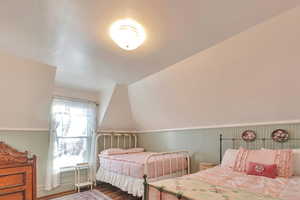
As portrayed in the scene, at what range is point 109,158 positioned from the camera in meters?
3.80

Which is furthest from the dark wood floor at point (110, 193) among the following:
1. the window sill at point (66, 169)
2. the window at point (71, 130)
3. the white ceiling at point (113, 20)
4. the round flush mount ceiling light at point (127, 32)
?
the round flush mount ceiling light at point (127, 32)

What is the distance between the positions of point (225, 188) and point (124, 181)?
2016mm

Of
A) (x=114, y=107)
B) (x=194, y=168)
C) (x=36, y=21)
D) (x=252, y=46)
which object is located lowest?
(x=194, y=168)

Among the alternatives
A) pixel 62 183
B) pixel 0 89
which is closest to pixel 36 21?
pixel 0 89

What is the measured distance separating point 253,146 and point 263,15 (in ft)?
6.86

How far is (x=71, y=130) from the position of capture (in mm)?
3961

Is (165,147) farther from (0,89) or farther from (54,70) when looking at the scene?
(0,89)

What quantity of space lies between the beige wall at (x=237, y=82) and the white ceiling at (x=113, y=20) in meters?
0.21

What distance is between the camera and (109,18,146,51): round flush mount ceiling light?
6.40 feet

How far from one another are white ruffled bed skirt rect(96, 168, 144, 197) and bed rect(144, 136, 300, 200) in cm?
97

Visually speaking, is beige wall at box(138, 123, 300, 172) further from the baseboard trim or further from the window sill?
the baseboard trim

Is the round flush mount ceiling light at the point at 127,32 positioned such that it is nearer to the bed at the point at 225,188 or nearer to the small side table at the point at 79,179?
the bed at the point at 225,188

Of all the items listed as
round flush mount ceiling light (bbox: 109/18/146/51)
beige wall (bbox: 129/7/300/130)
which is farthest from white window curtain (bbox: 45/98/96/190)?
round flush mount ceiling light (bbox: 109/18/146/51)

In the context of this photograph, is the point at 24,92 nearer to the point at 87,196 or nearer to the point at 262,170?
the point at 87,196
